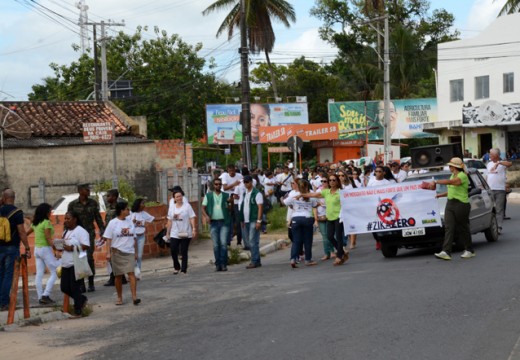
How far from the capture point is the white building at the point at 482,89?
149 feet

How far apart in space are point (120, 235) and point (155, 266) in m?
5.85

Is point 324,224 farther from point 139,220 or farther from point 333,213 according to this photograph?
point 139,220

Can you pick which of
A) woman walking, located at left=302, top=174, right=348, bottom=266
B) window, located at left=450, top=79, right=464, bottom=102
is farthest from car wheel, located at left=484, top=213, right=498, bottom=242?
window, located at left=450, top=79, right=464, bottom=102

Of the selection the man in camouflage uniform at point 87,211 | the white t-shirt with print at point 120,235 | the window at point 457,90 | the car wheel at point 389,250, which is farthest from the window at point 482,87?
the white t-shirt with print at point 120,235

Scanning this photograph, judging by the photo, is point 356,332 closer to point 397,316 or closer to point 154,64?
point 397,316

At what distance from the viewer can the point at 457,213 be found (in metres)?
14.1

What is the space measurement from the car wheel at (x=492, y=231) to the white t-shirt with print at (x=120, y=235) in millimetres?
7563

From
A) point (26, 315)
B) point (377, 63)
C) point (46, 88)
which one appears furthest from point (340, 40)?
point (26, 315)

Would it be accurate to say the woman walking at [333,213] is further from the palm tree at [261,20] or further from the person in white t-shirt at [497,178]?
the palm tree at [261,20]

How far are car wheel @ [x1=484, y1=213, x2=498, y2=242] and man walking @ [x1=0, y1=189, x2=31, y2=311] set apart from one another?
9036 mm

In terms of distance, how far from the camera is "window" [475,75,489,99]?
47.8m

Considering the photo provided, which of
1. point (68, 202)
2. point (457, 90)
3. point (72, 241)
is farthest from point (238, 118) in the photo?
point (72, 241)

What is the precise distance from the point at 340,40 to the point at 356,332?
60746 millimetres

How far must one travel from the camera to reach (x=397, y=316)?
372 inches
